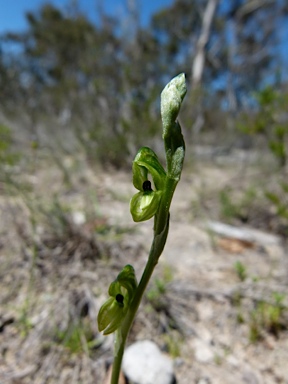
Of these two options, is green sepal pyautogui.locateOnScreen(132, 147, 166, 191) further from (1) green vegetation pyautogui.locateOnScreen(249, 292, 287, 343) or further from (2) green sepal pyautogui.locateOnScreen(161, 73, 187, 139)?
(1) green vegetation pyautogui.locateOnScreen(249, 292, 287, 343)

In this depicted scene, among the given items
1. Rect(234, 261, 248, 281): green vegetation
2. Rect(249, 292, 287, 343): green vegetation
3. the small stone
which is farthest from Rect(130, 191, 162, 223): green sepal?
Rect(234, 261, 248, 281): green vegetation

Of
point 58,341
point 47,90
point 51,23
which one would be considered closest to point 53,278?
point 58,341

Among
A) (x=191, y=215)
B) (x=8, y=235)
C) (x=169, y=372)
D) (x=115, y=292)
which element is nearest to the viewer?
(x=115, y=292)

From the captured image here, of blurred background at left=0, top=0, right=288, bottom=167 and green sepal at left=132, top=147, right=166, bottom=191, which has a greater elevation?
blurred background at left=0, top=0, right=288, bottom=167

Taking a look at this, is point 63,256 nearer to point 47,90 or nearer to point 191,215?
point 191,215

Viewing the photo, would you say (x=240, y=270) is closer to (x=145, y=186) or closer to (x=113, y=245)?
(x=113, y=245)

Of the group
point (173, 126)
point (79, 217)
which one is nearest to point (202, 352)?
point (173, 126)
